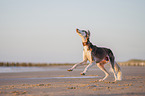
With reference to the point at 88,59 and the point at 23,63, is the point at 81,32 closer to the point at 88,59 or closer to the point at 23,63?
the point at 88,59

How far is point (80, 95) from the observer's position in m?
6.00

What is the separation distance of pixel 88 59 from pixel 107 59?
1.35 meters

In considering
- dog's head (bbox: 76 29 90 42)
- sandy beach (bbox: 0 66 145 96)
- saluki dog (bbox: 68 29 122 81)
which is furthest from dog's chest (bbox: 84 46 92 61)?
sandy beach (bbox: 0 66 145 96)

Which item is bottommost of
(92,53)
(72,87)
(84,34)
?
(72,87)

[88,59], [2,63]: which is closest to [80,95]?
[88,59]

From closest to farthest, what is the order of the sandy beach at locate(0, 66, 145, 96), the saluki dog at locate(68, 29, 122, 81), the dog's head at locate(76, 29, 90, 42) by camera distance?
the sandy beach at locate(0, 66, 145, 96) → the dog's head at locate(76, 29, 90, 42) → the saluki dog at locate(68, 29, 122, 81)

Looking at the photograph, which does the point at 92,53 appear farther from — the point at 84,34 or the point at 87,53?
the point at 84,34

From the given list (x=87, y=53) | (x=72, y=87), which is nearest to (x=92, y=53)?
(x=87, y=53)

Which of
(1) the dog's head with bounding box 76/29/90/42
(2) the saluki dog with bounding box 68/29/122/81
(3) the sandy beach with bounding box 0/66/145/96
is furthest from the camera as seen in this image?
(2) the saluki dog with bounding box 68/29/122/81

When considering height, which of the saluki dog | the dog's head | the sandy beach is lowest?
the sandy beach

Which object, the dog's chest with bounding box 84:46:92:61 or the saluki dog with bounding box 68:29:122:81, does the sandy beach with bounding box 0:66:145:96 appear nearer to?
the saluki dog with bounding box 68:29:122:81

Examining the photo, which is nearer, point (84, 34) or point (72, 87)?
point (72, 87)

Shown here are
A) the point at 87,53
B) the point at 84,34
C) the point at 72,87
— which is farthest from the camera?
the point at 87,53

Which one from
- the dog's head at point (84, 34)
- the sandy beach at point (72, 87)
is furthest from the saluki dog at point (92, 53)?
the sandy beach at point (72, 87)
